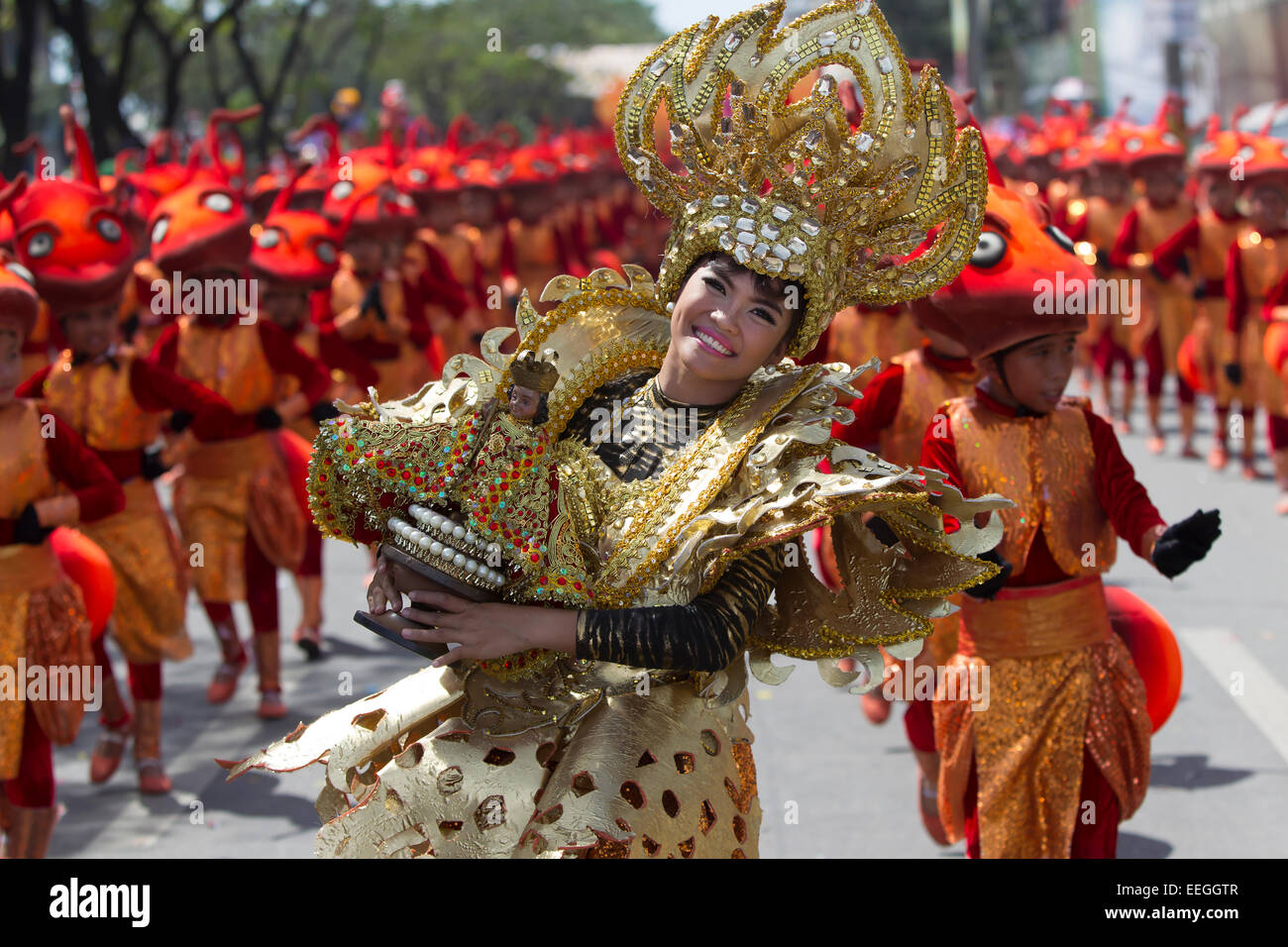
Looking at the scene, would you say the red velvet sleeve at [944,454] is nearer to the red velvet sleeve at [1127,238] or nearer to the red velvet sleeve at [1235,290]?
the red velvet sleeve at [1235,290]

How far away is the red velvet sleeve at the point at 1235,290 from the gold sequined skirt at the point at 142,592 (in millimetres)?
7255

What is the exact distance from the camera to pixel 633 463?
304 centimetres

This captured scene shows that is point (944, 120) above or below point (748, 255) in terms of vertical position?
above

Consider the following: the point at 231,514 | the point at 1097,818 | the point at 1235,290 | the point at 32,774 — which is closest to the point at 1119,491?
the point at 1097,818

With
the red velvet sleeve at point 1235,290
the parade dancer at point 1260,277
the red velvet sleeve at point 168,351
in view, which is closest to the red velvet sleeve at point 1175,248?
the parade dancer at point 1260,277

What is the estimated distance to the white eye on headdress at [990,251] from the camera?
12.6 ft

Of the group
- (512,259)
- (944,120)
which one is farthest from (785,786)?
(512,259)

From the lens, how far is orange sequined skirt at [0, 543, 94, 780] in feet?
15.4

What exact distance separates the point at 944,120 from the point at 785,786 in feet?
11.1

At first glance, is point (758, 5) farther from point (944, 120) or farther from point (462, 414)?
point (462, 414)

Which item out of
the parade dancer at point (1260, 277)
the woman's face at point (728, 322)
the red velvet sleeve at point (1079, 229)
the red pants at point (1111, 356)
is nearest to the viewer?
the woman's face at point (728, 322)

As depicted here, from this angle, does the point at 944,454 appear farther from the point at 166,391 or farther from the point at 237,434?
the point at 237,434

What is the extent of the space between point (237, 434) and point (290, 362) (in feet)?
1.34

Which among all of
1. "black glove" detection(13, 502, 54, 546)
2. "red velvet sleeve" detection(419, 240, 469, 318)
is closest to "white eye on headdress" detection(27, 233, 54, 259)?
"black glove" detection(13, 502, 54, 546)
